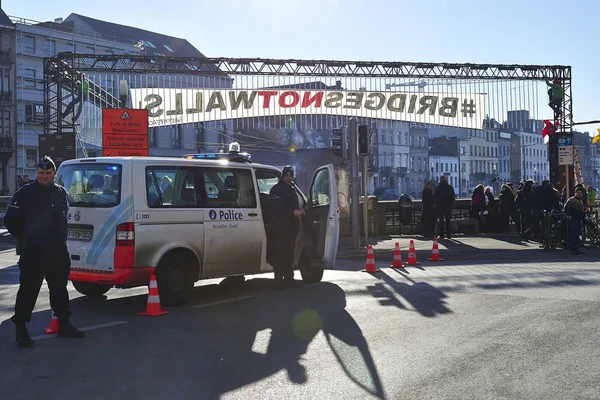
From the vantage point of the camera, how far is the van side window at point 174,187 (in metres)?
9.30

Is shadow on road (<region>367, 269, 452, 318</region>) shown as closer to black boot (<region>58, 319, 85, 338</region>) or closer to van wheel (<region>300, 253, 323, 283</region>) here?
van wheel (<region>300, 253, 323, 283</region>)

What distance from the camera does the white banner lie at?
26281 mm

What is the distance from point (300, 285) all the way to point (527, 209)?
11851mm

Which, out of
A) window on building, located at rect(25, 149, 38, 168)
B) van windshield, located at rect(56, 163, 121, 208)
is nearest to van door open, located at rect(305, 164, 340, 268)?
van windshield, located at rect(56, 163, 121, 208)

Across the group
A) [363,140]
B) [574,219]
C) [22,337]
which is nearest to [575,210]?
[574,219]

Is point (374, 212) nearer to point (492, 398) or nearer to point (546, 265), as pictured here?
point (546, 265)

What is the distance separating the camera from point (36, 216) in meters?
7.20

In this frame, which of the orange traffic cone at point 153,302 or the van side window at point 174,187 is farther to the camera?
the van side window at point 174,187

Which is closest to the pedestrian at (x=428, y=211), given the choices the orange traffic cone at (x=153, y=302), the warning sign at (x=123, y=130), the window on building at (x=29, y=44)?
the warning sign at (x=123, y=130)

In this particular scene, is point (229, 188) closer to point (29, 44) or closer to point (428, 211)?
point (428, 211)

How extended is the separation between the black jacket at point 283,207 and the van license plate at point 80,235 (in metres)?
2.82

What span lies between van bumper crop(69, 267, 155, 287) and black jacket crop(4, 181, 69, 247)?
5.39 ft

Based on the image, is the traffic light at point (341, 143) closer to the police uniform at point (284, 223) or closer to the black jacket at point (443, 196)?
the black jacket at point (443, 196)

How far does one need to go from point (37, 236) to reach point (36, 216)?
0.20 meters
